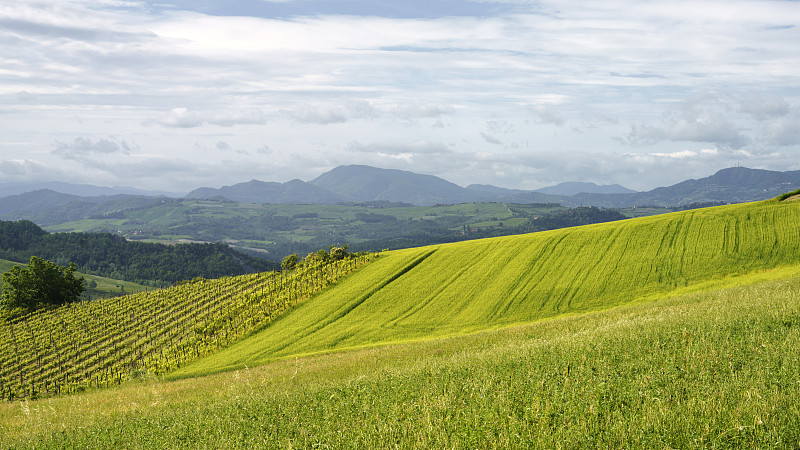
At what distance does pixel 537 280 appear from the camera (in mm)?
56375

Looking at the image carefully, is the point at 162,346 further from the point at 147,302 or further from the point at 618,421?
the point at 618,421

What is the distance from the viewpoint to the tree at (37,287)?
309 feet

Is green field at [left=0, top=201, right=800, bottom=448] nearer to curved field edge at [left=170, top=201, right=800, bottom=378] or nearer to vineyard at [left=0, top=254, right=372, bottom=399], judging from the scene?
curved field edge at [left=170, top=201, right=800, bottom=378]

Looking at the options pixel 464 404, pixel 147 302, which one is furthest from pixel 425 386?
pixel 147 302

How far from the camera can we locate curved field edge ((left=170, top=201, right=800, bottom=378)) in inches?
1911

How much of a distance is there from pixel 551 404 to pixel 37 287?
116997 mm

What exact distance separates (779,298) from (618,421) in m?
14.5

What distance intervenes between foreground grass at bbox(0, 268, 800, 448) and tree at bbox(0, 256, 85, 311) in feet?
329

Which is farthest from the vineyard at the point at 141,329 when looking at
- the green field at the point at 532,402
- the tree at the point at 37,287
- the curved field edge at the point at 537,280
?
the green field at the point at 532,402

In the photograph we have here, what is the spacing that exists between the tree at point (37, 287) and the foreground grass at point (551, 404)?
100193mm

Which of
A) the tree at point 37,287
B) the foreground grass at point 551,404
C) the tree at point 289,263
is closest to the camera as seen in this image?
the foreground grass at point 551,404

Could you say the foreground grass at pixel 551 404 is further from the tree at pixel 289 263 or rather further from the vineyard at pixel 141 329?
the tree at pixel 289 263

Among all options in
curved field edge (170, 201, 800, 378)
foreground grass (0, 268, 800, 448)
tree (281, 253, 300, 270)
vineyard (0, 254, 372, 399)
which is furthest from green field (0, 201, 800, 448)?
tree (281, 253, 300, 270)

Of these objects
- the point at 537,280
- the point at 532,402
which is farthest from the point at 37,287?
the point at 532,402
